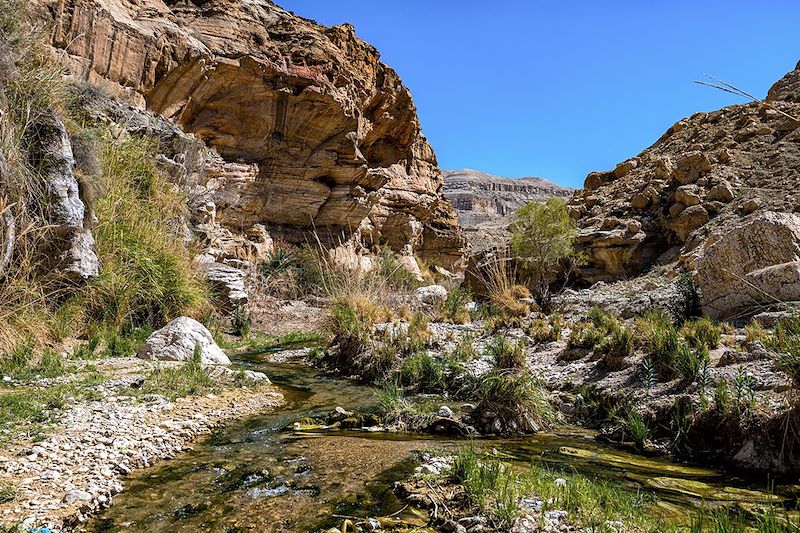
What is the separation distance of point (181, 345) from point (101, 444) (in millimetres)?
3476

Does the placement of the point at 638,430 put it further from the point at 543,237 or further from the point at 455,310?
the point at 543,237

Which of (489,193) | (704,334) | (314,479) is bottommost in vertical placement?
(314,479)

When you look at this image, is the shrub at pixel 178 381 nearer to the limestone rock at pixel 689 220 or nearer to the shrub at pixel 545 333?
the shrub at pixel 545 333

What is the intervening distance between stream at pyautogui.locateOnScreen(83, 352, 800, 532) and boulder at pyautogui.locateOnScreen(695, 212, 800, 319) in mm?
3445

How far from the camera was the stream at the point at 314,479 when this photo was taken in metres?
2.44

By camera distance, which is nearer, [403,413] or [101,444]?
[101,444]

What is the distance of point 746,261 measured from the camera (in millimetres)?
6570

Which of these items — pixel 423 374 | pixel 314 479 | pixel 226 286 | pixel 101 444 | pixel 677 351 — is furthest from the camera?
pixel 226 286

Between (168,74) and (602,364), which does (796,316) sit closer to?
(602,364)

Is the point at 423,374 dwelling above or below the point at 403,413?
above

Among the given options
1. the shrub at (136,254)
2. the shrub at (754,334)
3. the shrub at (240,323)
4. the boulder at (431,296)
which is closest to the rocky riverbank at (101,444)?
the shrub at (136,254)

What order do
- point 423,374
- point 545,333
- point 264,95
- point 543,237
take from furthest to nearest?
point 264,95 < point 543,237 < point 545,333 < point 423,374

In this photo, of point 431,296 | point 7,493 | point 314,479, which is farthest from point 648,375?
point 431,296

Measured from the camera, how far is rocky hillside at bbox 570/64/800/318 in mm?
14492
